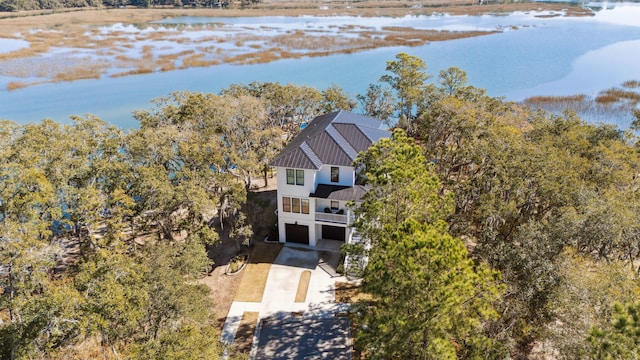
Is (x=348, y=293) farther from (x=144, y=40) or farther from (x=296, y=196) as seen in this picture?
(x=144, y=40)

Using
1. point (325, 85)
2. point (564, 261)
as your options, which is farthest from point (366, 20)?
point (564, 261)

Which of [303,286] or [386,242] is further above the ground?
[386,242]

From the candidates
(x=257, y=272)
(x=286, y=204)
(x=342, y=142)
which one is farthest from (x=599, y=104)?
(x=257, y=272)

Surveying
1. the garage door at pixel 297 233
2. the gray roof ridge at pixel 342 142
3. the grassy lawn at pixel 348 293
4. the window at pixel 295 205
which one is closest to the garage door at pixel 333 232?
the garage door at pixel 297 233

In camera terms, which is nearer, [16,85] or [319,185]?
[319,185]

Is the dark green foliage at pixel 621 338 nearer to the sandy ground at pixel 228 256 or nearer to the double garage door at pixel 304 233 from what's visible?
the sandy ground at pixel 228 256

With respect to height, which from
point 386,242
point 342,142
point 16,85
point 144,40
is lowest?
point 386,242

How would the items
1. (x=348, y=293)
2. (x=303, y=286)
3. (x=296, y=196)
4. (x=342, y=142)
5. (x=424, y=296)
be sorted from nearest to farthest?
(x=424, y=296)
(x=348, y=293)
(x=303, y=286)
(x=296, y=196)
(x=342, y=142)

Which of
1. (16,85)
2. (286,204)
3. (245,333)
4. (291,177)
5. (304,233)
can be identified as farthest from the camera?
(16,85)
